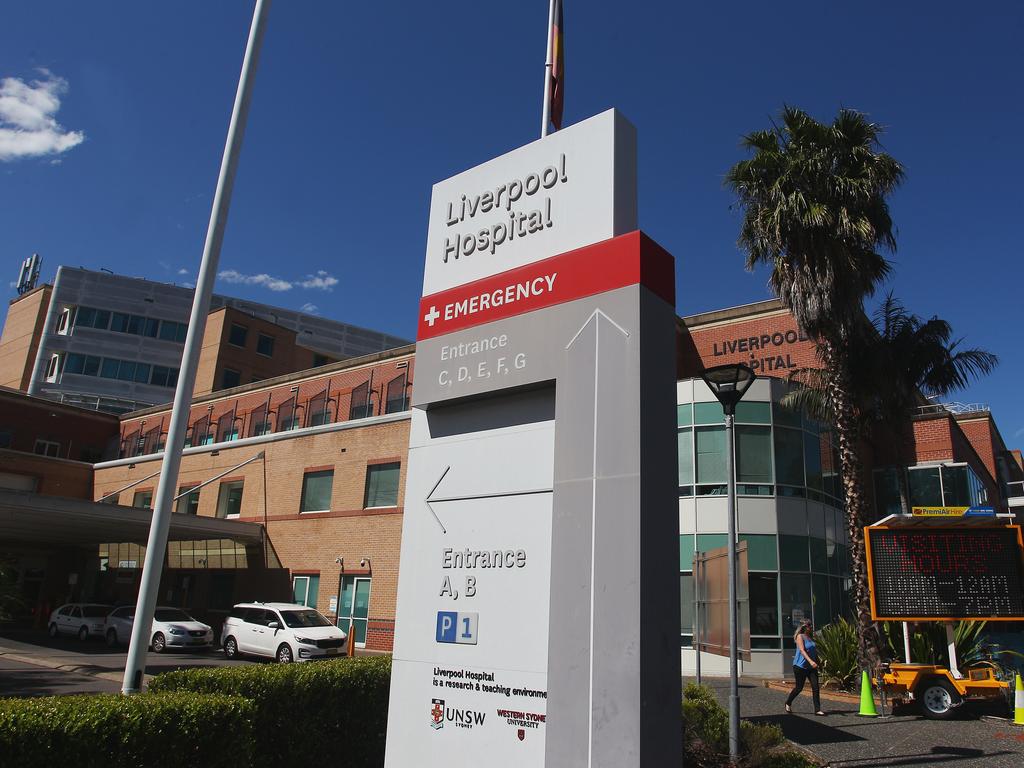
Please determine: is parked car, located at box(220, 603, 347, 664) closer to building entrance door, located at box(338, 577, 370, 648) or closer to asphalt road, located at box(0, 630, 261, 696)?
asphalt road, located at box(0, 630, 261, 696)

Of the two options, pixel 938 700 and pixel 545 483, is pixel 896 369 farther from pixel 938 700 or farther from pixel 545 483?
pixel 545 483

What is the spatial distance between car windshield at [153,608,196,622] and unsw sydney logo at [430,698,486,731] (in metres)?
22.5

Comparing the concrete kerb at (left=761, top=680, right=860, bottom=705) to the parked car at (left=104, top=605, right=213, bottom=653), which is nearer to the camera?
the concrete kerb at (left=761, top=680, right=860, bottom=705)

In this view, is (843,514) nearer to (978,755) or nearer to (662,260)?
(978,755)

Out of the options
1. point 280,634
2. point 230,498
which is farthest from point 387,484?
point 230,498

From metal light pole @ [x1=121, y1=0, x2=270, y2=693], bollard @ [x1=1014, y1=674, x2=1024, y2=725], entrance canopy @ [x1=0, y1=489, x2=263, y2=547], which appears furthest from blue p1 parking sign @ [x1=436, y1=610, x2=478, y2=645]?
entrance canopy @ [x1=0, y1=489, x2=263, y2=547]

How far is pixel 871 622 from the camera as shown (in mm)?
16609

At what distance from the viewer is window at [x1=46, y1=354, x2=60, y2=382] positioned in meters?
63.6

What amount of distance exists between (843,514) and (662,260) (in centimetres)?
2310

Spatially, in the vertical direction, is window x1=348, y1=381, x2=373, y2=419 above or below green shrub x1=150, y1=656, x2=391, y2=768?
above

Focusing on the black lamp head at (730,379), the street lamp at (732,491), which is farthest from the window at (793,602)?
the black lamp head at (730,379)

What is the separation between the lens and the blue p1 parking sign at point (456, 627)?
18.6 ft

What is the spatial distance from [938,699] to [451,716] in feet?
39.7

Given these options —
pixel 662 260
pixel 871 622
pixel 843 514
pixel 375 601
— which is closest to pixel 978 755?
pixel 871 622
